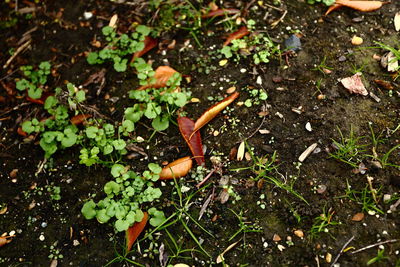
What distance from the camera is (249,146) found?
98.1 inches

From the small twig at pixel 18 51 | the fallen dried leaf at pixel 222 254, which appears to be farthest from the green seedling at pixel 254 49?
the small twig at pixel 18 51

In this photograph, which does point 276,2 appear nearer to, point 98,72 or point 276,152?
point 276,152

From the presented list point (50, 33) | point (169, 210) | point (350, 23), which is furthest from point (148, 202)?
point (350, 23)

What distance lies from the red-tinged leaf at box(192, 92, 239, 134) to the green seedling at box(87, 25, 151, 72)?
0.77 m

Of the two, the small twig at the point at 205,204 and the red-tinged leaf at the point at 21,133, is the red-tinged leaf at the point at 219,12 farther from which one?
the red-tinged leaf at the point at 21,133

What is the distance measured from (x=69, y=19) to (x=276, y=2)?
183 cm

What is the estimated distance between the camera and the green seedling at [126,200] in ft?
7.50

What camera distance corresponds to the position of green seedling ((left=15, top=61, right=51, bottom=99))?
2.86m

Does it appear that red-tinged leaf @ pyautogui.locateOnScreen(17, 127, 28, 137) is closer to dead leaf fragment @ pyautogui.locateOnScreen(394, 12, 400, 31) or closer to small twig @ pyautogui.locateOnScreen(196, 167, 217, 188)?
small twig @ pyautogui.locateOnScreen(196, 167, 217, 188)

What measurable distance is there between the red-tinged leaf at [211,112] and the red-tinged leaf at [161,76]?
1.45ft

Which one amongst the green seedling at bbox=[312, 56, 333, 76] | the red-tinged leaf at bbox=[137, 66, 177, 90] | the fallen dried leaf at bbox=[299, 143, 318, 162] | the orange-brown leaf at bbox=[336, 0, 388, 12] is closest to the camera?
the fallen dried leaf at bbox=[299, 143, 318, 162]

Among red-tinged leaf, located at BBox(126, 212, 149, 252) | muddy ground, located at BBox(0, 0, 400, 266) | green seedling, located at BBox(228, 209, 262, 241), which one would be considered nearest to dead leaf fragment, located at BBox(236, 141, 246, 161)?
muddy ground, located at BBox(0, 0, 400, 266)

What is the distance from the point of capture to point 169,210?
7.78 feet

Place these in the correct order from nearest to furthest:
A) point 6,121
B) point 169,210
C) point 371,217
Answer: point 371,217 < point 169,210 < point 6,121
